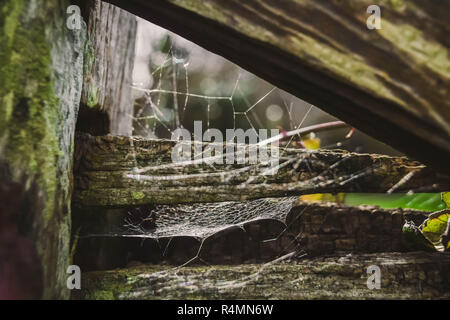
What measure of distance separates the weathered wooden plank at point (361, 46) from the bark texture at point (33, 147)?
0.22m

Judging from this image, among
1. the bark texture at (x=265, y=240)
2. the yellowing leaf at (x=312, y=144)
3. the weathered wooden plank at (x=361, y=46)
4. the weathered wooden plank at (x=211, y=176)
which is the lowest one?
the bark texture at (x=265, y=240)

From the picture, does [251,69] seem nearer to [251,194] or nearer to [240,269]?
[251,194]

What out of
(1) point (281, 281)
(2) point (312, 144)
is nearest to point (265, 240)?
(1) point (281, 281)

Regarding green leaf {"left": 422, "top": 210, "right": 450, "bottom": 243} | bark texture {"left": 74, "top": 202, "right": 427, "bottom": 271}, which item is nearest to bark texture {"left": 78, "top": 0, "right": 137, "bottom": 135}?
bark texture {"left": 74, "top": 202, "right": 427, "bottom": 271}

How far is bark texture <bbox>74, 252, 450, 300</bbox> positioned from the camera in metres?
A: 0.69

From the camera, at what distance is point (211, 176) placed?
0.73 meters

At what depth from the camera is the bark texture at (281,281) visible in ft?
2.27

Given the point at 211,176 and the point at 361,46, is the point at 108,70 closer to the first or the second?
the point at 211,176

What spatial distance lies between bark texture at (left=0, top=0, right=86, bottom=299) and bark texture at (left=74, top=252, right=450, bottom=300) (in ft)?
0.47

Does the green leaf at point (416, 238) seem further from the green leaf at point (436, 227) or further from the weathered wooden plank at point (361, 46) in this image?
the weathered wooden plank at point (361, 46)

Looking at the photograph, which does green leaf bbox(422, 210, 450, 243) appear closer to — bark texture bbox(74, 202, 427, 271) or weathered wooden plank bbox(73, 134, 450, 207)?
bark texture bbox(74, 202, 427, 271)

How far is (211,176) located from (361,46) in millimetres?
404

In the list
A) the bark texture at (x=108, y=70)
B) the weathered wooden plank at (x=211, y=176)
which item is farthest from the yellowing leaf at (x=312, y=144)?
the weathered wooden plank at (x=211, y=176)

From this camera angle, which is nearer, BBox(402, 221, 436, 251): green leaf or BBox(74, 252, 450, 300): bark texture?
BBox(74, 252, 450, 300): bark texture
